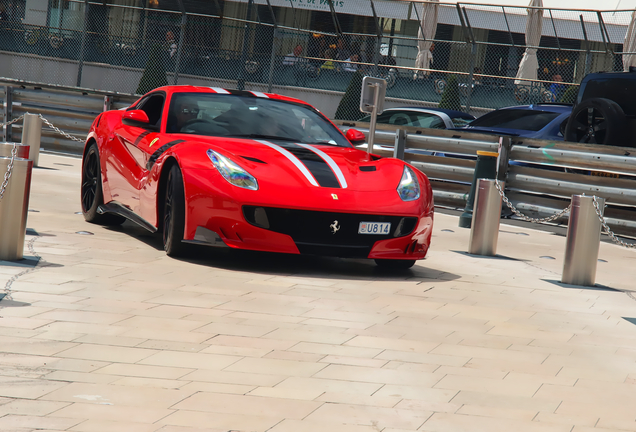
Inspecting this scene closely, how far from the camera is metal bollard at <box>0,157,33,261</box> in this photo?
562cm

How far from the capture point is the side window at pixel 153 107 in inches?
285

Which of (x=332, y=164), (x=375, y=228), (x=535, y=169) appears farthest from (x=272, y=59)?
(x=375, y=228)

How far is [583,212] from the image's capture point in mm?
6727

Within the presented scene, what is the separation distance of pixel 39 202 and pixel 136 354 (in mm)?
5728

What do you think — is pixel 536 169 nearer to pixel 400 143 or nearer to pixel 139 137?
pixel 400 143

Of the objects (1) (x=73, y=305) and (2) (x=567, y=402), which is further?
(1) (x=73, y=305)

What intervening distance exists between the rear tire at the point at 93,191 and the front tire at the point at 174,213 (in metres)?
1.52

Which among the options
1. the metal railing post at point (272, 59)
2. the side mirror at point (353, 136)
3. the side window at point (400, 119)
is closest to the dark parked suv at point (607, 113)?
the side window at point (400, 119)

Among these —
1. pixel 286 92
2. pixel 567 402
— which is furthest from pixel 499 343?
pixel 286 92

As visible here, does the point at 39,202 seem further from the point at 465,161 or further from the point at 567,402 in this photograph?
the point at 567,402

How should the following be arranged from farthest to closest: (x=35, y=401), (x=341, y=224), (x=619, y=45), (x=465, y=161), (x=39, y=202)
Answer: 1. (x=619, y=45)
2. (x=465, y=161)
3. (x=39, y=202)
4. (x=341, y=224)
5. (x=35, y=401)

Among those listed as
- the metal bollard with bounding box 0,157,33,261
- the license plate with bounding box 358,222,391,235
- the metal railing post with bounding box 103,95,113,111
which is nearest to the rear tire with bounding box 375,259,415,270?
the license plate with bounding box 358,222,391,235

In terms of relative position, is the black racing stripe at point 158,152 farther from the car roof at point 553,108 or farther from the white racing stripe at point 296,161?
the car roof at point 553,108

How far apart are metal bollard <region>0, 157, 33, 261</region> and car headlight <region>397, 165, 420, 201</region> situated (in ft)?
8.32
